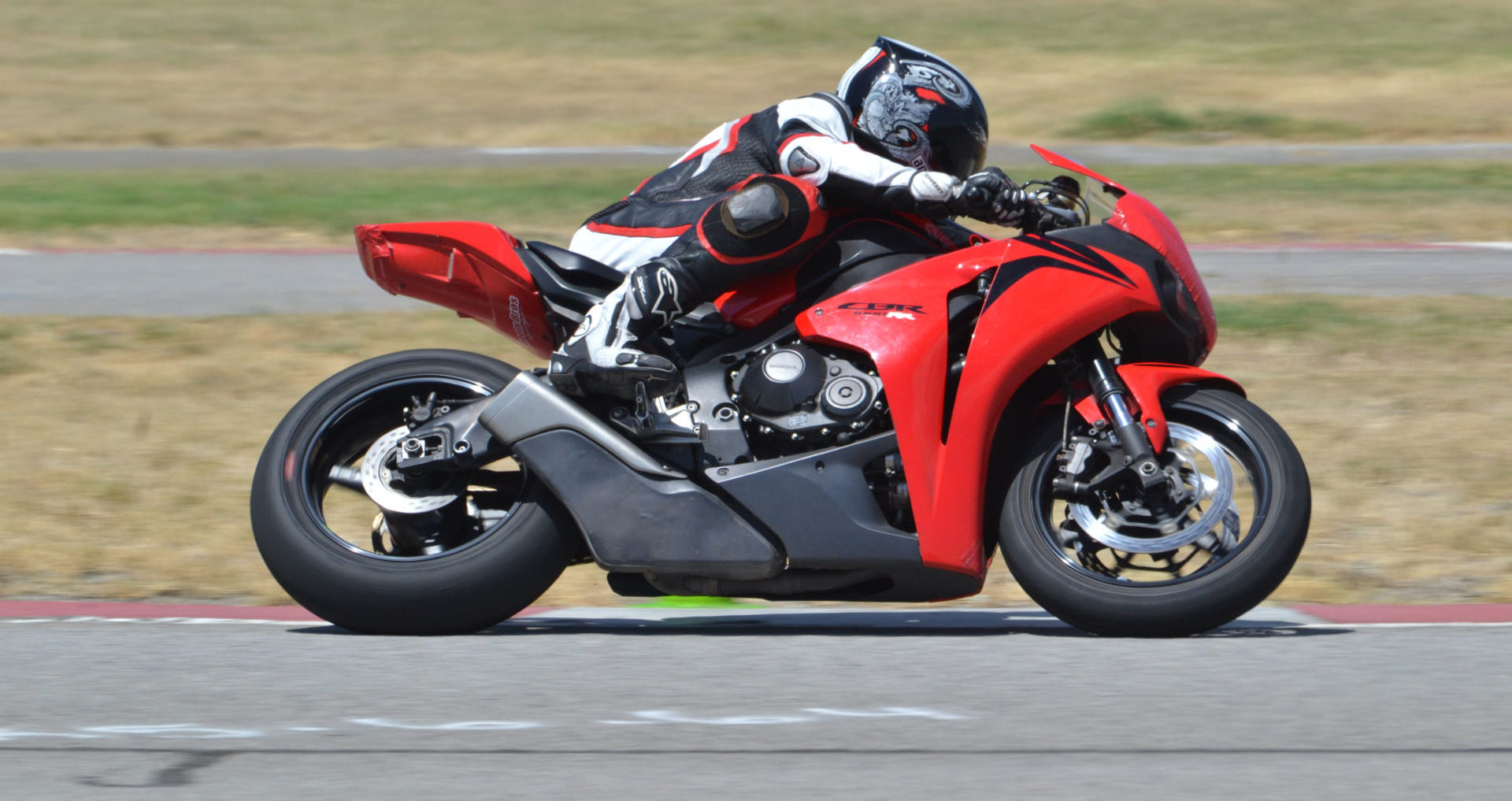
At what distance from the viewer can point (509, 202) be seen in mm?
14836

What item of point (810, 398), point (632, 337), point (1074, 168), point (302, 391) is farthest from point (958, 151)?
point (302, 391)

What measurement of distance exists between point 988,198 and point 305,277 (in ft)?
25.8

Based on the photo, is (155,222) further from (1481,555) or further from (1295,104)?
(1295,104)

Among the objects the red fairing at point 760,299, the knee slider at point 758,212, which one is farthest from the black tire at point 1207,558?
the knee slider at point 758,212

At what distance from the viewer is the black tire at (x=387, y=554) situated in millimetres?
4539

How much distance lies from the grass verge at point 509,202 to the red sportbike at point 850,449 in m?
8.34

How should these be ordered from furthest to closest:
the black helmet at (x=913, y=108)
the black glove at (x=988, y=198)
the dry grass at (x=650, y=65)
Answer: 1. the dry grass at (x=650, y=65)
2. the black helmet at (x=913, y=108)
3. the black glove at (x=988, y=198)

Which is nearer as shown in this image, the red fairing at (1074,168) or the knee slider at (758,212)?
the knee slider at (758,212)

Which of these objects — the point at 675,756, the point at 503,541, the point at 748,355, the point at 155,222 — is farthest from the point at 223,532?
the point at 155,222

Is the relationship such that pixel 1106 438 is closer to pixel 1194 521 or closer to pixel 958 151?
pixel 1194 521

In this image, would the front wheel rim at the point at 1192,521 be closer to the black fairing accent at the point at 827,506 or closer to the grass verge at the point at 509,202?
the black fairing accent at the point at 827,506

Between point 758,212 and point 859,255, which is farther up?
point 758,212

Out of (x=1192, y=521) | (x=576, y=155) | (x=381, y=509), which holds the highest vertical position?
(x=1192, y=521)

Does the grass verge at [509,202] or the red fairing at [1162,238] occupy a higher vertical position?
the red fairing at [1162,238]
